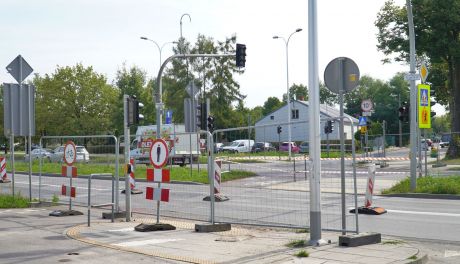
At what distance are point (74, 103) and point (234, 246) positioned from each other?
49.8 metres

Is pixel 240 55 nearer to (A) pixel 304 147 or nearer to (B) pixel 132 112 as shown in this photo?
(B) pixel 132 112

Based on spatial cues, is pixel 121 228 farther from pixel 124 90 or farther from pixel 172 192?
pixel 124 90

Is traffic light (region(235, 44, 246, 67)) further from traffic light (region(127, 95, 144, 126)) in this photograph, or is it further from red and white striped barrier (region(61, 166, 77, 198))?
red and white striped barrier (region(61, 166, 77, 198))

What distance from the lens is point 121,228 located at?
38.2 ft

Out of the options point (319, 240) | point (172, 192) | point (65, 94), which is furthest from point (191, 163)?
point (65, 94)

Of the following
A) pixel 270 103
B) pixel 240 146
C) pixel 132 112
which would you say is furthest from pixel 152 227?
pixel 270 103

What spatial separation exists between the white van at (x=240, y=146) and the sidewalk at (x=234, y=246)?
1.69 metres

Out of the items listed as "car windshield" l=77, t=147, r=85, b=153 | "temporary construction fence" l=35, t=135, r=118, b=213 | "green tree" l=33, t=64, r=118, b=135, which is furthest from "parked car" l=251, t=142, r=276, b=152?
"green tree" l=33, t=64, r=118, b=135

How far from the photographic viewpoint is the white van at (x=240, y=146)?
12180 mm

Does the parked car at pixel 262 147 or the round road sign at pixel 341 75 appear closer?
the round road sign at pixel 341 75

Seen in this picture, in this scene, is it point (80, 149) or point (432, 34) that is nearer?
point (80, 149)

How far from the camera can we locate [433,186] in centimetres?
1944

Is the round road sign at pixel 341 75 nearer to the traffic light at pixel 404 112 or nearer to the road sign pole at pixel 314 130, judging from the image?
the road sign pole at pixel 314 130

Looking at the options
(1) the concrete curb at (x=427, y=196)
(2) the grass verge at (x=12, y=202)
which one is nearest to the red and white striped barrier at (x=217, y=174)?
(2) the grass verge at (x=12, y=202)
